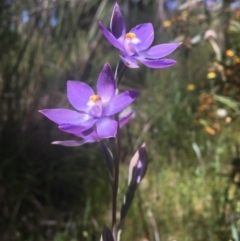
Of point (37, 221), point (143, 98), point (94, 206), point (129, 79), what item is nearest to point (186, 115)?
point (143, 98)

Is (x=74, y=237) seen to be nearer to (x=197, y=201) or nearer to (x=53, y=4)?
(x=197, y=201)

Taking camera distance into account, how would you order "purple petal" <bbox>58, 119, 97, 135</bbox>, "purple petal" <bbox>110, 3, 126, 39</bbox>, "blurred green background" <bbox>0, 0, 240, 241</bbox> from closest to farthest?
→ "purple petal" <bbox>58, 119, 97, 135</bbox>, "purple petal" <bbox>110, 3, 126, 39</bbox>, "blurred green background" <bbox>0, 0, 240, 241</bbox>

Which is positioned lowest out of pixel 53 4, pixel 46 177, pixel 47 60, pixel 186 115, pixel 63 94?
pixel 46 177

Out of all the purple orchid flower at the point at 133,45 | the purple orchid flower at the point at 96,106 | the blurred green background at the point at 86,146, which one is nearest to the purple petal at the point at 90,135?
the purple orchid flower at the point at 96,106

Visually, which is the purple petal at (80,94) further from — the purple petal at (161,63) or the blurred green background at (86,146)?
the blurred green background at (86,146)

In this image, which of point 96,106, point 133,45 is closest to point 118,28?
point 133,45

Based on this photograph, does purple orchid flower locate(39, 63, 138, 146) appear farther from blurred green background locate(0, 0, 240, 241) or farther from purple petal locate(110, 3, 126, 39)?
blurred green background locate(0, 0, 240, 241)

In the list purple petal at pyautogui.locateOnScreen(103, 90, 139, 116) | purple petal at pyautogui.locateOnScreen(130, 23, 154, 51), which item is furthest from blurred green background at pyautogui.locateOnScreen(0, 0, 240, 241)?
purple petal at pyautogui.locateOnScreen(103, 90, 139, 116)
